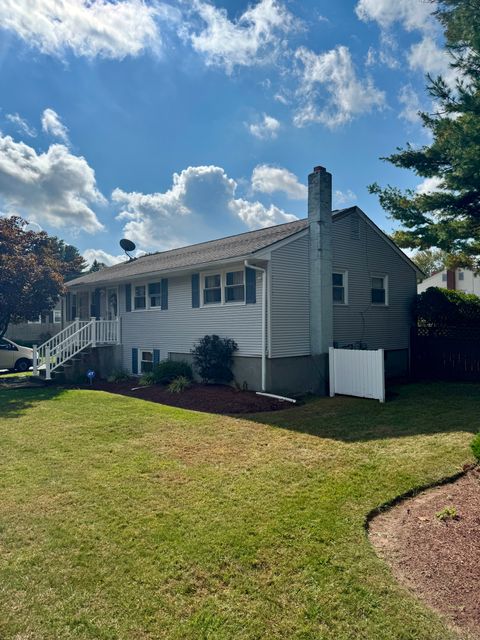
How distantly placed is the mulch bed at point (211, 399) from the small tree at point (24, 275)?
6.28 meters

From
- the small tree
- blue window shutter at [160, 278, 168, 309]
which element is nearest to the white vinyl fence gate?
blue window shutter at [160, 278, 168, 309]

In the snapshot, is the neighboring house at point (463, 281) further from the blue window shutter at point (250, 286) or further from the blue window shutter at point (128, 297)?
the blue window shutter at point (250, 286)

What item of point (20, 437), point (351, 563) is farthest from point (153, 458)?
point (351, 563)

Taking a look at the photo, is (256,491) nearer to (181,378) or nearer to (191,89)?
(181,378)

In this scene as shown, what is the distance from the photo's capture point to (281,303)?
11.2 m

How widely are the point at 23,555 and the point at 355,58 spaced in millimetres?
13732

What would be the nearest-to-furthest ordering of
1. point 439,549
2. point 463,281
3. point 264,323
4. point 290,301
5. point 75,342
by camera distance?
point 439,549 → point 264,323 → point 290,301 → point 75,342 → point 463,281

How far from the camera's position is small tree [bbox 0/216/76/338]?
50.2 ft

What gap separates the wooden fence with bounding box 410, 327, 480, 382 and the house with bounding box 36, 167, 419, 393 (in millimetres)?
505

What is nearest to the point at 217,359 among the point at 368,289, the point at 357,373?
the point at 357,373

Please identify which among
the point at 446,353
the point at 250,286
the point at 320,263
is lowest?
the point at 446,353

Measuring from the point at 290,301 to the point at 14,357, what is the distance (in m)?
14.1

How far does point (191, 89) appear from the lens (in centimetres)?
1288

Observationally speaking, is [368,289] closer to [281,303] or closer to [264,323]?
[281,303]
